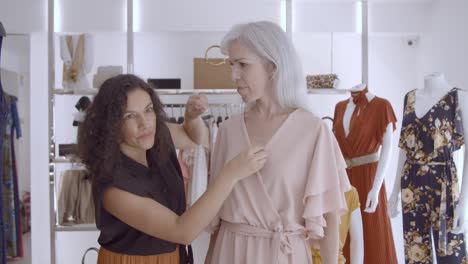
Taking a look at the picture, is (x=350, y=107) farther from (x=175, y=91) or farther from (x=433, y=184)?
(x=175, y=91)

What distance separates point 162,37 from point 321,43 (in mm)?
1615

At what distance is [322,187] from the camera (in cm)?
151

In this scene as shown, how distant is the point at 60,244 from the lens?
4.72 meters

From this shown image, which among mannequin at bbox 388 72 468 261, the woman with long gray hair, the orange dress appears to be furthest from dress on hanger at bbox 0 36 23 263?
mannequin at bbox 388 72 468 261

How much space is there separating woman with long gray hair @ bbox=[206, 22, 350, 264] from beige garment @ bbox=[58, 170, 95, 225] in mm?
3037

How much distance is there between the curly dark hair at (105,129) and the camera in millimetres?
1578

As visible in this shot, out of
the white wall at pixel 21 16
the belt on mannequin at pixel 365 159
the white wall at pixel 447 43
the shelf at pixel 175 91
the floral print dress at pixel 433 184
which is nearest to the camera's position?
the floral print dress at pixel 433 184

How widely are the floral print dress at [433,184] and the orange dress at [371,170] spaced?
Answer: 0.27m

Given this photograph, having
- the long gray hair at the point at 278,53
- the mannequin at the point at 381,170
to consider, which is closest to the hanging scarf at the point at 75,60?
the mannequin at the point at 381,170

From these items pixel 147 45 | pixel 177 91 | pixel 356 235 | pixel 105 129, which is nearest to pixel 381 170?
Result: pixel 356 235

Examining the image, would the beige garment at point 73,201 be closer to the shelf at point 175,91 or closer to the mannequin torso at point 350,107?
the shelf at point 175,91

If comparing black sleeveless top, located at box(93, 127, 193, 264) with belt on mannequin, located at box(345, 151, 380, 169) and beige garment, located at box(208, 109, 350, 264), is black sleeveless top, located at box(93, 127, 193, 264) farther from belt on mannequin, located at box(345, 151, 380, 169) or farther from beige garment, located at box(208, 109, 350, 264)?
belt on mannequin, located at box(345, 151, 380, 169)

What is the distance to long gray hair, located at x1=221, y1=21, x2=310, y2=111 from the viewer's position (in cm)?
152

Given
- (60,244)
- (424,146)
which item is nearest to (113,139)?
(424,146)
